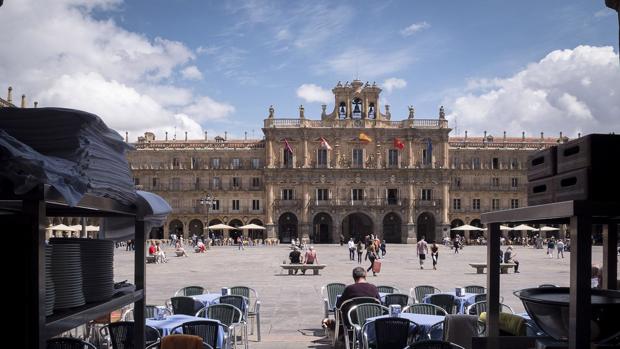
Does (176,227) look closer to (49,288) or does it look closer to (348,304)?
(348,304)

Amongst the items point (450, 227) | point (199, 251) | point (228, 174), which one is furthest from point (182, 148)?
point (450, 227)

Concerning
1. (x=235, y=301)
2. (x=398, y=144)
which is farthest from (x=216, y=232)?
(x=235, y=301)

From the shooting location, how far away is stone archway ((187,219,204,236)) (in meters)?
62.8

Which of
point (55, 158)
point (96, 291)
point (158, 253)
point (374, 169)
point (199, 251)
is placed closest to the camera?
point (55, 158)

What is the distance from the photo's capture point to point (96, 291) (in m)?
3.14

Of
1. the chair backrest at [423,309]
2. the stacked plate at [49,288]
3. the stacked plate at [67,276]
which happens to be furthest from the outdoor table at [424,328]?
the stacked plate at [49,288]

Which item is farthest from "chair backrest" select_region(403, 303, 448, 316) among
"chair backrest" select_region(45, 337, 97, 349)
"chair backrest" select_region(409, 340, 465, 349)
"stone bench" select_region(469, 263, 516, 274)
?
"stone bench" select_region(469, 263, 516, 274)

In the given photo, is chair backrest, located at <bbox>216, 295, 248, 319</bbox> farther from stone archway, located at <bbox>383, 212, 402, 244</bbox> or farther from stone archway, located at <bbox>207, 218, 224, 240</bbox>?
stone archway, located at <bbox>383, 212, 402, 244</bbox>

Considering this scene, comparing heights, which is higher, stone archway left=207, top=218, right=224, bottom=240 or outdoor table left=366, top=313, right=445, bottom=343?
outdoor table left=366, top=313, right=445, bottom=343

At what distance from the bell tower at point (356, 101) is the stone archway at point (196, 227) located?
1606cm

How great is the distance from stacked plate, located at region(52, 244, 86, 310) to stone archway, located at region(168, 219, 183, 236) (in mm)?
60921

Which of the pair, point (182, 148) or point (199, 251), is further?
point (182, 148)

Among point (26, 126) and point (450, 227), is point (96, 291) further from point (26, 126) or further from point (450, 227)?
point (450, 227)

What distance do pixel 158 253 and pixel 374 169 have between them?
32231 millimetres
